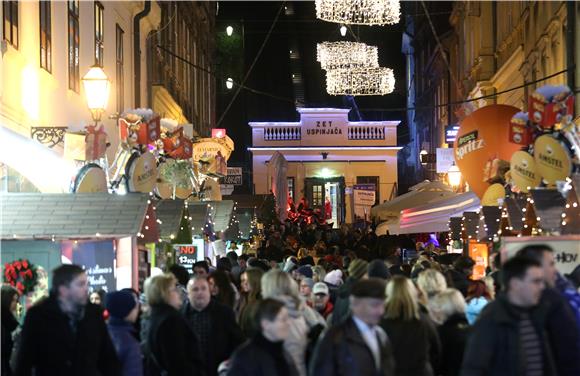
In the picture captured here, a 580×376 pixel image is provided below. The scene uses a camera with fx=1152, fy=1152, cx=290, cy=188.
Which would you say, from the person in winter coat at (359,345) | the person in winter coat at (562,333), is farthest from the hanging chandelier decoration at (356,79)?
the person in winter coat at (359,345)

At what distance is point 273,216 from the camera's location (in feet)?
137

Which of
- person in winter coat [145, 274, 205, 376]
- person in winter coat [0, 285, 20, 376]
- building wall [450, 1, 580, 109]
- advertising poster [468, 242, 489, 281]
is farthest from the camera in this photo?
building wall [450, 1, 580, 109]

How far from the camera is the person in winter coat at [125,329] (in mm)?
9328

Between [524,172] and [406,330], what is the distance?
8828 mm

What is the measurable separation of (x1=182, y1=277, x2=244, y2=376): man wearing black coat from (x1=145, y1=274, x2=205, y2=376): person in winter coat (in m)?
0.38

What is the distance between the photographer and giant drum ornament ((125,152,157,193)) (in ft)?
53.7

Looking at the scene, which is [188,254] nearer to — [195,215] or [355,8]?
[195,215]

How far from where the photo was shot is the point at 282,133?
5306 centimetres

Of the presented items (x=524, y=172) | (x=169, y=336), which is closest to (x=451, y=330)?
(x=169, y=336)

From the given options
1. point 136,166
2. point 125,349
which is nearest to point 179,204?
point 136,166

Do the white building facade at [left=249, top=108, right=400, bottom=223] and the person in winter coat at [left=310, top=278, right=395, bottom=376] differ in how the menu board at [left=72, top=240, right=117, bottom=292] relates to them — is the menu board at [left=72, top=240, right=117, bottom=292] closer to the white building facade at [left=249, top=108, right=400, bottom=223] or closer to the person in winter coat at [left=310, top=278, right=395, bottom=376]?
the person in winter coat at [left=310, top=278, right=395, bottom=376]

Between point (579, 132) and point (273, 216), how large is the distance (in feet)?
85.2

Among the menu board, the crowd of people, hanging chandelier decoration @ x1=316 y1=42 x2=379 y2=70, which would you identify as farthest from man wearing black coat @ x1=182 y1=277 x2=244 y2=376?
hanging chandelier decoration @ x1=316 y1=42 x2=379 y2=70

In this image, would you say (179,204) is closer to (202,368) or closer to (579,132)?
(579,132)
